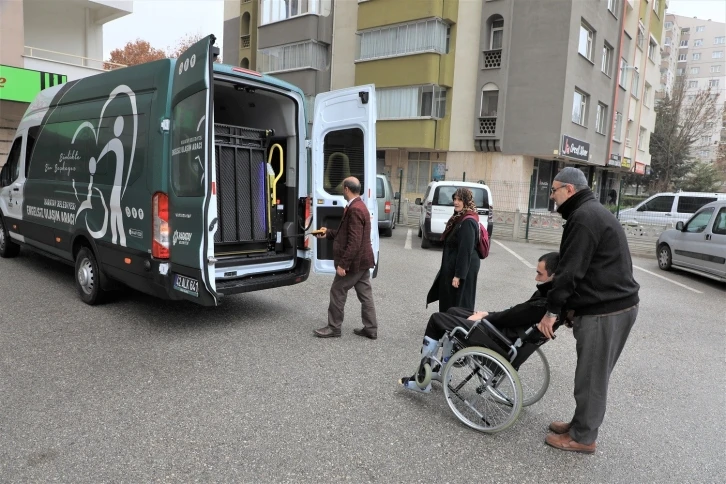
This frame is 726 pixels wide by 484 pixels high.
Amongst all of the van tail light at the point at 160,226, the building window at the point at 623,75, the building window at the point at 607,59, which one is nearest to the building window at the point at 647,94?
the building window at the point at 623,75

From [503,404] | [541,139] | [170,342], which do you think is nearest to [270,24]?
[541,139]

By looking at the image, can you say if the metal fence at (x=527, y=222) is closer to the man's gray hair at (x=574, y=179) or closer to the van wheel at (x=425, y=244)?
the van wheel at (x=425, y=244)

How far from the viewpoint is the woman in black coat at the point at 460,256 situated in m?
4.99

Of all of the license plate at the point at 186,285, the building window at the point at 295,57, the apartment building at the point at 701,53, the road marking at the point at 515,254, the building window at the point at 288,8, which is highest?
the apartment building at the point at 701,53

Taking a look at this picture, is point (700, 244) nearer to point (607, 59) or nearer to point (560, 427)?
point (560, 427)

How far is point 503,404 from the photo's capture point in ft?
11.3

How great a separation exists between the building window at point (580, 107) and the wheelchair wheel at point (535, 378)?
63.3ft

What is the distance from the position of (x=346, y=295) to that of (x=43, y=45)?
19.6 meters

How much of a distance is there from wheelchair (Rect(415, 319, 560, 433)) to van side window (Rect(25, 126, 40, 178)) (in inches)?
261

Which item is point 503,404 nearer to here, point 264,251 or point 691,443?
point 691,443

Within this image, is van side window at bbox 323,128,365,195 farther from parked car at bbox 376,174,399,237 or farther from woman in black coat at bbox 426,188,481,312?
parked car at bbox 376,174,399,237

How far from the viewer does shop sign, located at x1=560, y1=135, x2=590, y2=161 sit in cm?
2062

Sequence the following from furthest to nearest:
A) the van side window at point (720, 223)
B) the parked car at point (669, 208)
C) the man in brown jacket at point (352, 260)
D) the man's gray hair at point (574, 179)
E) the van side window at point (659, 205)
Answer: the van side window at point (659, 205) < the parked car at point (669, 208) < the van side window at point (720, 223) < the man in brown jacket at point (352, 260) < the man's gray hair at point (574, 179)

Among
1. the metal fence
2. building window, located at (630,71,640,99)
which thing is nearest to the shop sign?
the metal fence
